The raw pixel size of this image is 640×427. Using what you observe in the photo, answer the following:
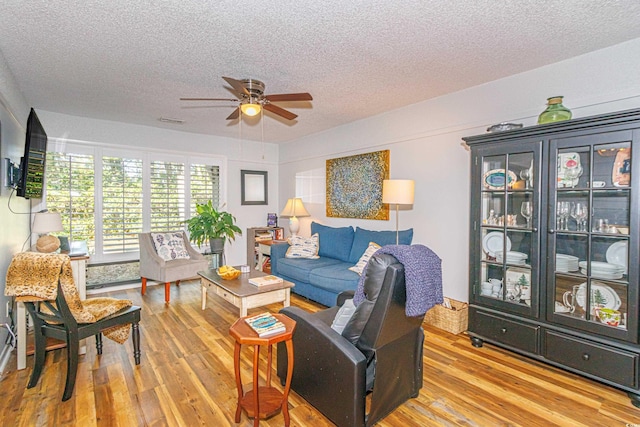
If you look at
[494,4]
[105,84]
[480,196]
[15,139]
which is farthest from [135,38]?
[480,196]

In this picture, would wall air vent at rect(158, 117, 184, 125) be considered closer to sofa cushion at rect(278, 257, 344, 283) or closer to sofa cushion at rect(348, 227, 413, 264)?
sofa cushion at rect(278, 257, 344, 283)

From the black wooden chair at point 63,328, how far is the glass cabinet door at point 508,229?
319 centimetres

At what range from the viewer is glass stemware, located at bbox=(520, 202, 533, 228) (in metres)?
2.74

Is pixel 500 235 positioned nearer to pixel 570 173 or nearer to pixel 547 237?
pixel 547 237

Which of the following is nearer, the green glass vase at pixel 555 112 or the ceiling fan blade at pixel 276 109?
the green glass vase at pixel 555 112

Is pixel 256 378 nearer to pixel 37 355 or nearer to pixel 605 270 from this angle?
pixel 37 355

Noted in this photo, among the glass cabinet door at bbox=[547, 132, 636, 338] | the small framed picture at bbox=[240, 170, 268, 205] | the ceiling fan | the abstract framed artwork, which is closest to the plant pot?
the small framed picture at bbox=[240, 170, 268, 205]

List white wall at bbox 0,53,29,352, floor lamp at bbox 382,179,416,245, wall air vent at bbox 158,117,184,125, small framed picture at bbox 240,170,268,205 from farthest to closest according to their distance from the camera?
1. small framed picture at bbox 240,170,268,205
2. wall air vent at bbox 158,117,184,125
3. floor lamp at bbox 382,179,416,245
4. white wall at bbox 0,53,29,352

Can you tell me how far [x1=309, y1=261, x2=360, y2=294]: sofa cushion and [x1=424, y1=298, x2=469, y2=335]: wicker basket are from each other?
934 millimetres

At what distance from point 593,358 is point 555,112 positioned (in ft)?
6.24

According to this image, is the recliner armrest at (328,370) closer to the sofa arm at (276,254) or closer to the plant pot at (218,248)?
the sofa arm at (276,254)

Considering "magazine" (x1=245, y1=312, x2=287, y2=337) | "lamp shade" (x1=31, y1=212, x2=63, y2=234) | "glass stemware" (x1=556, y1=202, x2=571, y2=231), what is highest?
"glass stemware" (x1=556, y1=202, x2=571, y2=231)

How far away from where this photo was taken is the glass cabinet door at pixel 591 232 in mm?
2268

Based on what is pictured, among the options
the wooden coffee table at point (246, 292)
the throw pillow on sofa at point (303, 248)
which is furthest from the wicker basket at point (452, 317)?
the throw pillow on sofa at point (303, 248)
